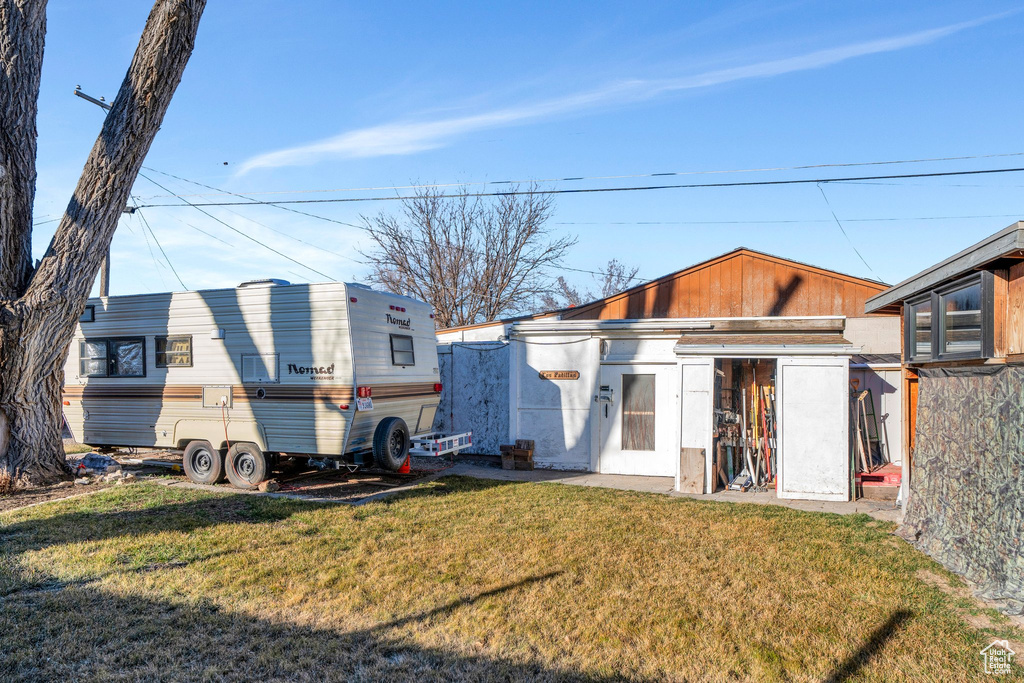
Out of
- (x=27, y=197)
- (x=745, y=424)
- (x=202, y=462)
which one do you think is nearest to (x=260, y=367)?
(x=202, y=462)

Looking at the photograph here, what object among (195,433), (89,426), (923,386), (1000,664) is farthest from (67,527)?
(923,386)

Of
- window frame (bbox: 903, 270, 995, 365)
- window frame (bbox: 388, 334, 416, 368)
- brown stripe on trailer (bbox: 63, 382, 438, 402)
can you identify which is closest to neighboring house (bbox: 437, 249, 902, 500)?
window frame (bbox: 903, 270, 995, 365)

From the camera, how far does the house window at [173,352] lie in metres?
11.1

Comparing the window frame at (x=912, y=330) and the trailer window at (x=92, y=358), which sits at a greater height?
the window frame at (x=912, y=330)

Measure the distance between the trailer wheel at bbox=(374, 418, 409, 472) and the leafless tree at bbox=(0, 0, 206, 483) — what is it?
5.02 meters

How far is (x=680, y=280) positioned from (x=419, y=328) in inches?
241

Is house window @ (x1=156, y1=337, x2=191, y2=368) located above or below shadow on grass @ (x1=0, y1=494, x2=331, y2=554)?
above

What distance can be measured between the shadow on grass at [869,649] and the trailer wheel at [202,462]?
30.6ft

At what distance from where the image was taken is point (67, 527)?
8.07 meters

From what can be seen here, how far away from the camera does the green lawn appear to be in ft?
15.3

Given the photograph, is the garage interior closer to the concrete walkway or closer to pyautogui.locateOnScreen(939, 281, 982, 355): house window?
the concrete walkway

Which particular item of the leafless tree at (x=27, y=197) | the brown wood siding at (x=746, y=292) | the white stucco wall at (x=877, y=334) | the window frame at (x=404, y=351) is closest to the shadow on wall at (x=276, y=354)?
the window frame at (x=404, y=351)

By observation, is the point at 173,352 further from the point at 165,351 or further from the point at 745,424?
the point at 745,424

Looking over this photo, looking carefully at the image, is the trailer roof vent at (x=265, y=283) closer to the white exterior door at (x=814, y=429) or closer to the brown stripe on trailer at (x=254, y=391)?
the brown stripe on trailer at (x=254, y=391)
